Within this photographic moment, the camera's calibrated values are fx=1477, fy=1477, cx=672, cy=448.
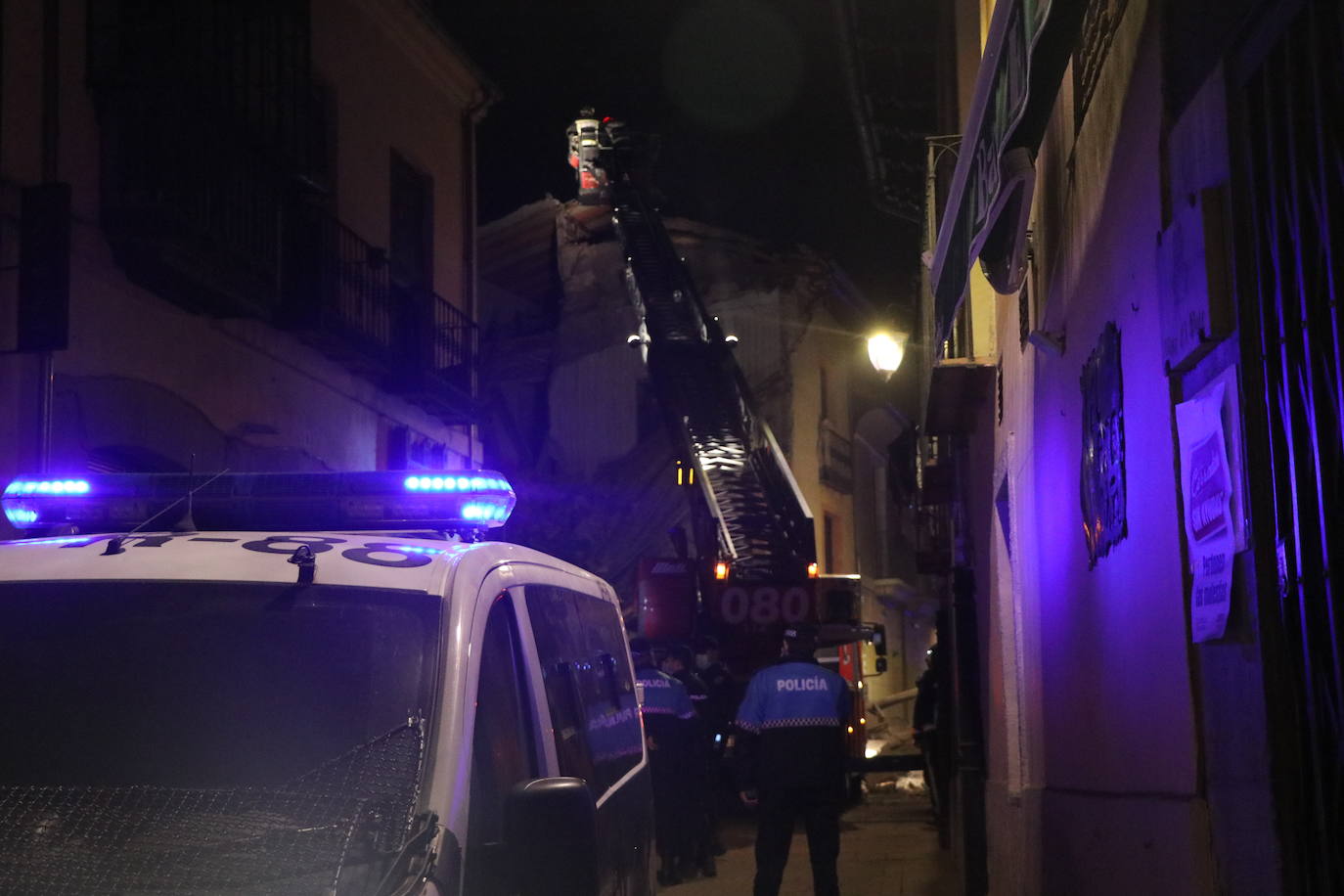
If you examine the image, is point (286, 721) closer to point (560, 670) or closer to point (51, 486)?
point (560, 670)

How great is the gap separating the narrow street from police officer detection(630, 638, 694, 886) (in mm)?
475

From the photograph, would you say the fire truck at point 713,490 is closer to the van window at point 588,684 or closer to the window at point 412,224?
the window at point 412,224

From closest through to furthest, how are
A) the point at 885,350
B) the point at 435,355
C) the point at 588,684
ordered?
the point at 588,684, the point at 885,350, the point at 435,355

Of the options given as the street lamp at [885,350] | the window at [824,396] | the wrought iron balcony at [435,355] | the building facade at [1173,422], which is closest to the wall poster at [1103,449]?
the building facade at [1173,422]

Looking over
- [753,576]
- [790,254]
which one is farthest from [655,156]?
[753,576]

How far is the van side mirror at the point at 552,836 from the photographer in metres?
3.24

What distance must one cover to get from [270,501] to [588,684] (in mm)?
1192

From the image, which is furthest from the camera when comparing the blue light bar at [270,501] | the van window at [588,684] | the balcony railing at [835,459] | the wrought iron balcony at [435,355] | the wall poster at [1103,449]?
the balcony railing at [835,459]

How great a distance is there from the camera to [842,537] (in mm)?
41188

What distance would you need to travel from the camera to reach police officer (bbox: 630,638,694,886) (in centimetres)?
1208

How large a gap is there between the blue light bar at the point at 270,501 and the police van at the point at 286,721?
9.5 inches

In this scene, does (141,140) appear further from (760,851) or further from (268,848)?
(268,848)

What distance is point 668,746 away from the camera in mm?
12102

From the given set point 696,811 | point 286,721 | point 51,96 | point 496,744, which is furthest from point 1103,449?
point 51,96
